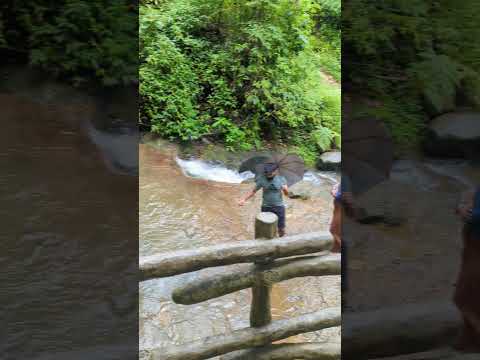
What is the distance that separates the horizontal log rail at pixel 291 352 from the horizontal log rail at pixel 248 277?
333 mm

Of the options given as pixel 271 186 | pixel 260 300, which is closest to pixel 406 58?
pixel 260 300

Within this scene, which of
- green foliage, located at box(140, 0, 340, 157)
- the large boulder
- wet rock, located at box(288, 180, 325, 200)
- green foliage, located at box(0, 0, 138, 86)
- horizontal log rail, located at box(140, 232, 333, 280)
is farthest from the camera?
green foliage, located at box(140, 0, 340, 157)

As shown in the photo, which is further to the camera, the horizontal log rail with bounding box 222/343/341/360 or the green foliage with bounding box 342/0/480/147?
the horizontal log rail with bounding box 222/343/341/360

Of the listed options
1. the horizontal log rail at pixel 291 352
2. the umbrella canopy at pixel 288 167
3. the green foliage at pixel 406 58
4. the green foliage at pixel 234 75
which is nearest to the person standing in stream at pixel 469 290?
the green foliage at pixel 406 58

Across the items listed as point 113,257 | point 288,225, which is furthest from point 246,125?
point 113,257

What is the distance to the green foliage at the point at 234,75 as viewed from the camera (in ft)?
17.5

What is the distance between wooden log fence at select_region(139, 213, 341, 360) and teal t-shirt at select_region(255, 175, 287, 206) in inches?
26.7

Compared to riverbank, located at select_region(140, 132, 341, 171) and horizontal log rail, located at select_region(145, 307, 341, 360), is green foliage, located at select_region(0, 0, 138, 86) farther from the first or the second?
riverbank, located at select_region(140, 132, 341, 171)

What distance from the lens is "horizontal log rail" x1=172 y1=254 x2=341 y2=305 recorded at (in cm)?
193

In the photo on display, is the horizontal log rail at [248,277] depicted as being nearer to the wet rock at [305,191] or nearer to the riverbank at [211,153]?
the wet rock at [305,191]

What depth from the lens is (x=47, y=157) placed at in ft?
3.56

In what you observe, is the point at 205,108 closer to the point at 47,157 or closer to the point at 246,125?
the point at 246,125

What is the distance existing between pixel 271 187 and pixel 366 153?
1.63m

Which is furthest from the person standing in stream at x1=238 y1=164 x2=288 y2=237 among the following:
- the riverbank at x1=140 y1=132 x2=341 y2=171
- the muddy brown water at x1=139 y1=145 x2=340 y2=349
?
the riverbank at x1=140 y1=132 x2=341 y2=171
